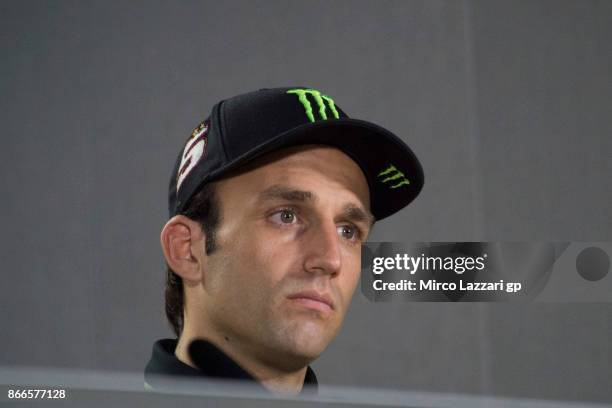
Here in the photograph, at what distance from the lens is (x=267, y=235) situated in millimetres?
806

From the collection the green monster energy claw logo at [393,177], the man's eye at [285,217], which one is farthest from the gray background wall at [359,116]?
the man's eye at [285,217]

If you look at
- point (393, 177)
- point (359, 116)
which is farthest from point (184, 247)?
point (359, 116)

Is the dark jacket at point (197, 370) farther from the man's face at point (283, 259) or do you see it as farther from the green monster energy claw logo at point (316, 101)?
the green monster energy claw logo at point (316, 101)

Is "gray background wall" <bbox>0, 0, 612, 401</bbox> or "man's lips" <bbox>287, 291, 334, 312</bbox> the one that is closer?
"man's lips" <bbox>287, 291, 334, 312</bbox>

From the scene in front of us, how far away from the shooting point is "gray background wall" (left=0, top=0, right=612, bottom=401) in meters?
1.43

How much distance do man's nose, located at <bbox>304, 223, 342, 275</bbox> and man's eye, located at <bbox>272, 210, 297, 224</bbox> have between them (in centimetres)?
3

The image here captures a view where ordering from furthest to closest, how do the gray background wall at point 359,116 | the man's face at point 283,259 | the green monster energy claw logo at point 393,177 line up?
1. the gray background wall at point 359,116
2. the green monster energy claw logo at point 393,177
3. the man's face at point 283,259

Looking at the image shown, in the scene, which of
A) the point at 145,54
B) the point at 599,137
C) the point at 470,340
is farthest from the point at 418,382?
the point at 145,54

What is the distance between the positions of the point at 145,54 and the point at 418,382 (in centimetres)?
86

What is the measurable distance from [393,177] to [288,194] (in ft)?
0.54

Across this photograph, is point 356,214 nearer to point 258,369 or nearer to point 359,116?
point 258,369

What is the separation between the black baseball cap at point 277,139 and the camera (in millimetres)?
798

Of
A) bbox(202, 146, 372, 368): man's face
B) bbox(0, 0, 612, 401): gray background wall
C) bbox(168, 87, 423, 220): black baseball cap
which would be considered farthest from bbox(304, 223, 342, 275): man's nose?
bbox(0, 0, 612, 401): gray background wall

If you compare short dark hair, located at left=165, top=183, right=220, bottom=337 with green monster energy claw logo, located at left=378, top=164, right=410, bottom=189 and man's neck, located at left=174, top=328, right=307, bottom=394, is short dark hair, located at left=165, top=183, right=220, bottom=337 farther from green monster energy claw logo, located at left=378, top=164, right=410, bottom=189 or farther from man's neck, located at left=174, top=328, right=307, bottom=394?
green monster energy claw logo, located at left=378, top=164, right=410, bottom=189
